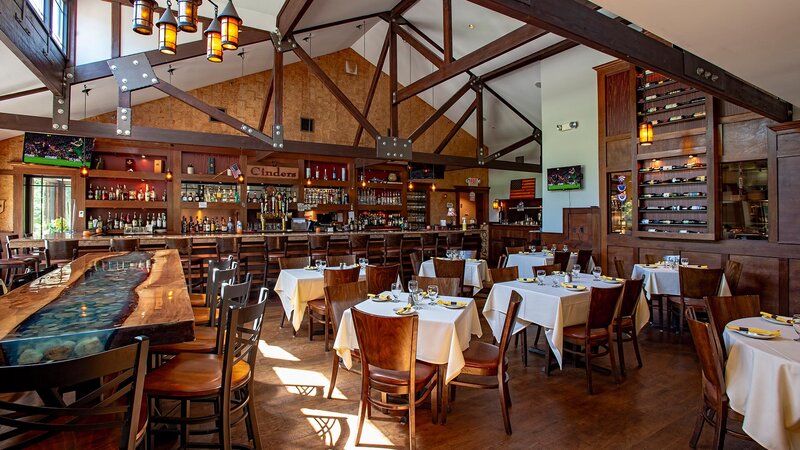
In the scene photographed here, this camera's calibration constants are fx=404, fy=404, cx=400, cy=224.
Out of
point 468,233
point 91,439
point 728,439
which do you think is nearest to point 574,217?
point 468,233

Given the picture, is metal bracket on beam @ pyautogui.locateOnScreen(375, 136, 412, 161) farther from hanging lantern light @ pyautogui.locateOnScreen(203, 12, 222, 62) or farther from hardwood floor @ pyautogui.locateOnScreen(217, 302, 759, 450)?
hardwood floor @ pyautogui.locateOnScreen(217, 302, 759, 450)

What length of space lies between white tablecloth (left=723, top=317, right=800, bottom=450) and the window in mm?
10859

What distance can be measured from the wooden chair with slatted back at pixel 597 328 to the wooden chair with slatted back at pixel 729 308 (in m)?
0.67

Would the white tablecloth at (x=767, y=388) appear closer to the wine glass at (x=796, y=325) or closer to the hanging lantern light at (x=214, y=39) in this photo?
the wine glass at (x=796, y=325)

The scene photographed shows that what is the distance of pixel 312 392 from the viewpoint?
3473mm

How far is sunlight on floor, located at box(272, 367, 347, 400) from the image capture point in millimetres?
3463

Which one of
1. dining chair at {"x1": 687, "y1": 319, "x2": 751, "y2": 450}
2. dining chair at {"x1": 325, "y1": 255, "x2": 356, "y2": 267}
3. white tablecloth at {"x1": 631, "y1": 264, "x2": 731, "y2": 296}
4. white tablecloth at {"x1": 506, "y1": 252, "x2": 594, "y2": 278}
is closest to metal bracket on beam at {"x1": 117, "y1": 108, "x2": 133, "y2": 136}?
dining chair at {"x1": 325, "y1": 255, "x2": 356, "y2": 267}

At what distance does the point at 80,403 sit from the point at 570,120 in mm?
9773

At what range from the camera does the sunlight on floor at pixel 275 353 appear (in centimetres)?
429

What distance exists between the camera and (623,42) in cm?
352

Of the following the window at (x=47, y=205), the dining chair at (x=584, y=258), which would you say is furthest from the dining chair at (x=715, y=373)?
the window at (x=47, y=205)

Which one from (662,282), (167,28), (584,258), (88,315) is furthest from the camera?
(584,258)

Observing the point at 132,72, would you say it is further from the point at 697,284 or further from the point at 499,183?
the point at 499,183

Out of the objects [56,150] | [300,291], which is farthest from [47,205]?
[300,291]
